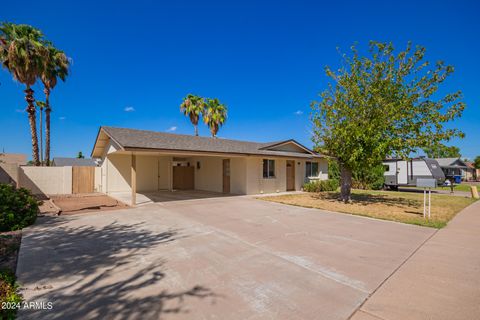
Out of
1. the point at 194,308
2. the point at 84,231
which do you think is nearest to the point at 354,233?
the point at 194,308

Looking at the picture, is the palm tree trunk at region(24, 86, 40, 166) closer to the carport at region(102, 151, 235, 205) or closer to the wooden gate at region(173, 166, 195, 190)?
the carport at region(102, 151, 235, 205)

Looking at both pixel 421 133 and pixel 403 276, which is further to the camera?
pixel 421 133

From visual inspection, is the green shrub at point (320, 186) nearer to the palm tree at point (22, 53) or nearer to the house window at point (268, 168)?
the house window at point (268, 168)

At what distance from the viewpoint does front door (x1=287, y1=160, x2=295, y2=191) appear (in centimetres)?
1852

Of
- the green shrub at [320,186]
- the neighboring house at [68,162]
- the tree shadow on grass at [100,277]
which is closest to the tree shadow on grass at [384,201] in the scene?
the green shrub at [320,186]

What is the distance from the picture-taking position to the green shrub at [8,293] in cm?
280

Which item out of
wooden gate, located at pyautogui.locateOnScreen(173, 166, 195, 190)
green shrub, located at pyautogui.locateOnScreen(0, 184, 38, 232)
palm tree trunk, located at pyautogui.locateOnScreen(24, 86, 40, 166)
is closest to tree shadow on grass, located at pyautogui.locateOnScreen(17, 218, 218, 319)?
green shrub, located at pyautogui.locateOnScreen(0, 184, 38, 232)

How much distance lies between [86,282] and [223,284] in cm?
208

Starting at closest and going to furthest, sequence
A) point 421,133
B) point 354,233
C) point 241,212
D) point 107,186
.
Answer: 1. point 354,233
2. point 241,212
3. point 421,133
4. point 107,186

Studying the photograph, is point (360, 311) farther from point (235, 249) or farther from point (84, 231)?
point (84, 231)

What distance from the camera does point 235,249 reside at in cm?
521

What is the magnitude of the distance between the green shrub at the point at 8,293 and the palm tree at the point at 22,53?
16566 millimetres

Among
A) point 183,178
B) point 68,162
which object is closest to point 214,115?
point 183,178

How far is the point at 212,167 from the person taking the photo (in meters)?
17.5
